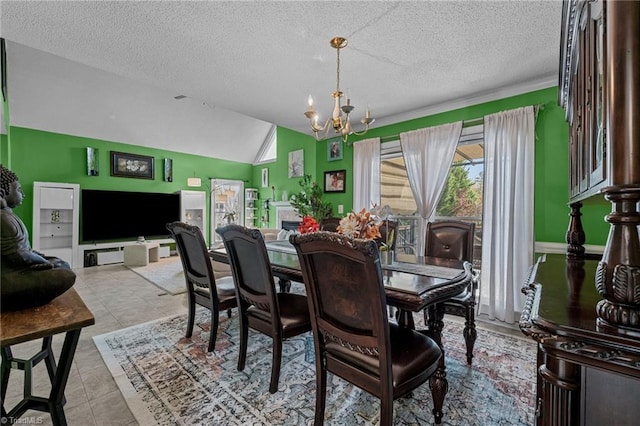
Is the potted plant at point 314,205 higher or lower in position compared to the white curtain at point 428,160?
lower

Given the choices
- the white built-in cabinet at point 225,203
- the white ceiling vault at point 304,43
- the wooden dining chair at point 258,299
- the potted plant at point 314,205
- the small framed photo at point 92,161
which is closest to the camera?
the wooden dining chair at point 258,299

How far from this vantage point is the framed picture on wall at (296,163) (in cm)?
606

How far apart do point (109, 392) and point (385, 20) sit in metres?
3.06

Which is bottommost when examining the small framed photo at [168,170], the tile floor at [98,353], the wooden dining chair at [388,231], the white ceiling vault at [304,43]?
the tile floor at [98,353]

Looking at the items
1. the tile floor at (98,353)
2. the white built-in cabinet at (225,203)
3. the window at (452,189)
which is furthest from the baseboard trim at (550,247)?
the white built-in cabinet at (225,203)

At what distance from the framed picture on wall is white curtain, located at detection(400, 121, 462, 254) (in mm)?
2607

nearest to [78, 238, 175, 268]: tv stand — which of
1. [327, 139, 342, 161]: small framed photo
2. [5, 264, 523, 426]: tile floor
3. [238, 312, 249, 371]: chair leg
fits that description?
[5, 264, 523, 426]: tile floor

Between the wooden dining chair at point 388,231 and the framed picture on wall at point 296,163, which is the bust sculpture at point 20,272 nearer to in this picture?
the wooden dining chair at point 388,231

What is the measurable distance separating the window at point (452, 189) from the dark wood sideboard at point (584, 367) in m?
2.98

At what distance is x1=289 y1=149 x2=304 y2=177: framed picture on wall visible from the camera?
19.9ft

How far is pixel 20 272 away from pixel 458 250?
2.82 meters

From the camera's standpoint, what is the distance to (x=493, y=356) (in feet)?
7.46

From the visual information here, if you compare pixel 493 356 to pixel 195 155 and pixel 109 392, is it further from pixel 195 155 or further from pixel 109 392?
pixel 195 155

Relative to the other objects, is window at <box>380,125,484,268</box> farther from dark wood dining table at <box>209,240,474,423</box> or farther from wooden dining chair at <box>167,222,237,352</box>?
wooden dining chair at <box>167,222,237,352</box>
